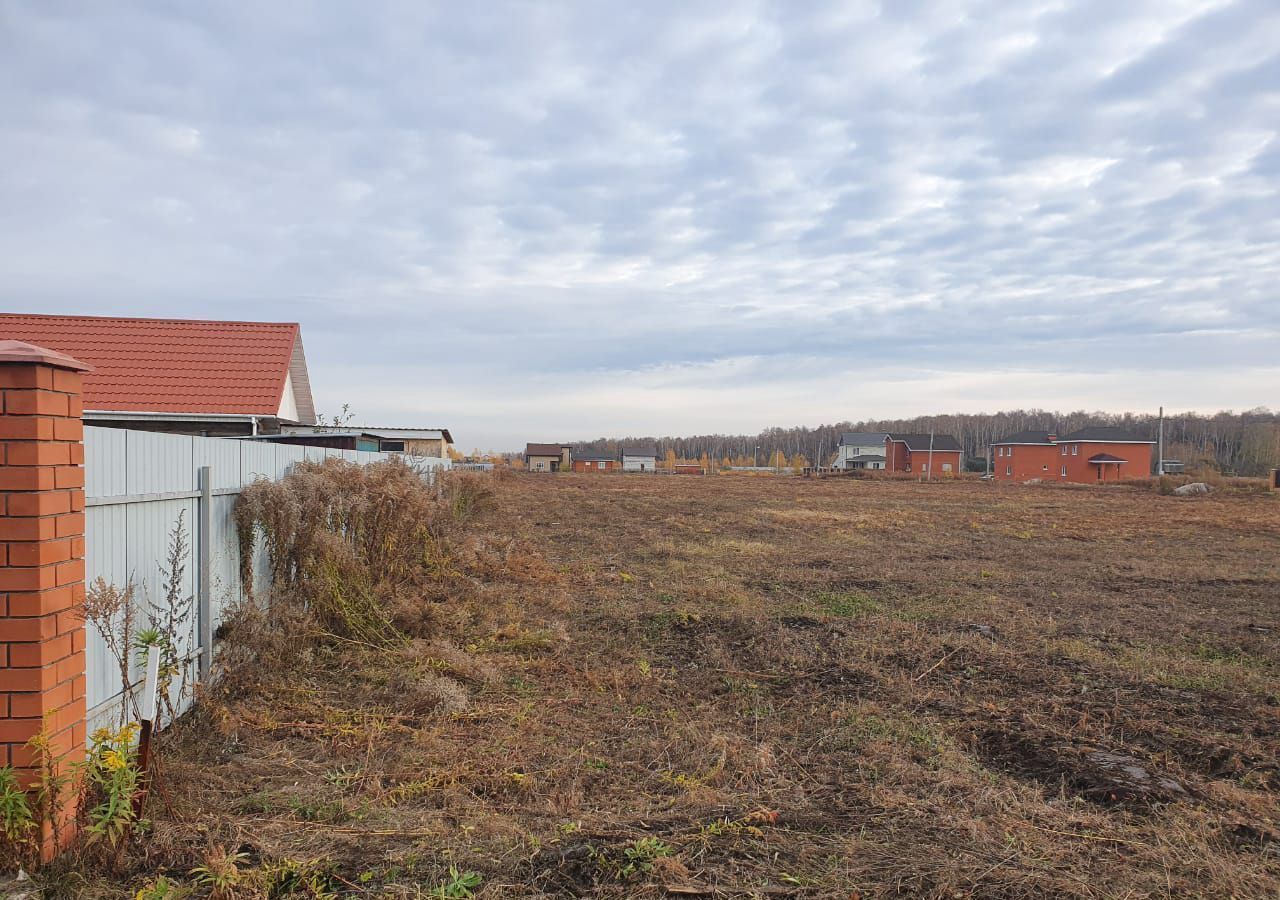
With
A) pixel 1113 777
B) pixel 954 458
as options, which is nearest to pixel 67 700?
pixel 1113 777

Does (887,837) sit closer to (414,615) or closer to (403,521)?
(414,615)

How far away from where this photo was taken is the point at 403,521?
279 inches

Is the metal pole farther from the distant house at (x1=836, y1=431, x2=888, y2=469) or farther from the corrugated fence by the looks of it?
the distant house at (x1=836, y1=431, x2=888, y2=469)

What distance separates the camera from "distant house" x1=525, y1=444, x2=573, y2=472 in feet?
296

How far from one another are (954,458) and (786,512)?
51.2 meters

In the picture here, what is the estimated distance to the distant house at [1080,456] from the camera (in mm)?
55844

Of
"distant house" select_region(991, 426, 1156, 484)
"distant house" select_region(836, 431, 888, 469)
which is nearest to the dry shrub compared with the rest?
"distant house" select_region(991, 426, 1156, 484)

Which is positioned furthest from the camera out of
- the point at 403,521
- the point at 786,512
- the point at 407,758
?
the point at 786,512

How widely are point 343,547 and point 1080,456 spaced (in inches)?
2464

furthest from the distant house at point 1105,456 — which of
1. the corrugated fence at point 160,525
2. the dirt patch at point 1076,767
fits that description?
the corrugated fence at point 160,525

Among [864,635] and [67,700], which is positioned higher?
[67,700]

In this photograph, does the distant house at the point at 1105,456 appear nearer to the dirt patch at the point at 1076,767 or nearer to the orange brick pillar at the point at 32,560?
the dirt patch at the point at 1076,767

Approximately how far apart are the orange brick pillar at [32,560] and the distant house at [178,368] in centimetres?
928

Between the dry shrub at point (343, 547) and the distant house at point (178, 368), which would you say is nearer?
the dry shrub at point (343, 547)
